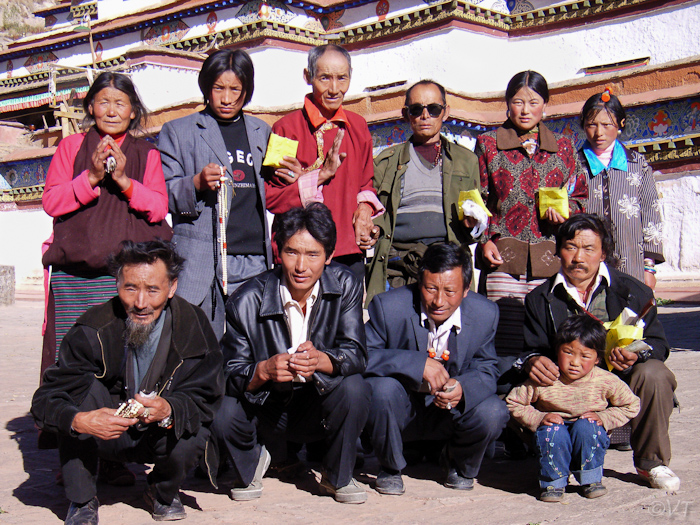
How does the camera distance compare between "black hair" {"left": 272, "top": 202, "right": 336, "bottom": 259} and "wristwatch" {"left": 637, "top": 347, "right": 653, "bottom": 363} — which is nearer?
"black hair" {"left": 272, "top": 202, "right": 336, "bottom": 259}

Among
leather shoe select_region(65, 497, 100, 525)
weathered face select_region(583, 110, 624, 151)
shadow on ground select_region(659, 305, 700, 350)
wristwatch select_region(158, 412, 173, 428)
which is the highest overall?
weathered face select_region(583, 110, 624, 151)

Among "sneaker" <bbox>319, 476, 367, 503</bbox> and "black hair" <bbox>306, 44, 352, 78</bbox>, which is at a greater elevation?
"black hair" <bbox>306, 44, 352, 78</bbox>

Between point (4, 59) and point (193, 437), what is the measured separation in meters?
25.4

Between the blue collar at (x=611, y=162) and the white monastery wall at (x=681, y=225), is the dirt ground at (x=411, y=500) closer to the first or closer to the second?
the blue collar at (x=611, y=162)

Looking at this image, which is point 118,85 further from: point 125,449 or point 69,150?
point 125,449

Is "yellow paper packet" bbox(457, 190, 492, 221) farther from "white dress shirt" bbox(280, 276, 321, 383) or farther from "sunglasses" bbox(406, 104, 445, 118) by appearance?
"white dress shirt" bbox(280, 276, 321, 383)

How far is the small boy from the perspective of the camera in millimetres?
3314

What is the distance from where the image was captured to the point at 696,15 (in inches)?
524

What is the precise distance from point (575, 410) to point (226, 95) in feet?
7.75

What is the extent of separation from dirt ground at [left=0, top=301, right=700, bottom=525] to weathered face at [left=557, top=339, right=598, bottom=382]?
0.54m

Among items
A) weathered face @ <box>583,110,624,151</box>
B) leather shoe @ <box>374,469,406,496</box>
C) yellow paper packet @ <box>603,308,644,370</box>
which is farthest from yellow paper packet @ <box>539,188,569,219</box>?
leather shoe @ <box>374,469,406,496</box>

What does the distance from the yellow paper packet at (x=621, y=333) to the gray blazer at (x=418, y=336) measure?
1.77 feet

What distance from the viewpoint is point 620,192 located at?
454cm

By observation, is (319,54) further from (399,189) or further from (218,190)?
(218,190)
